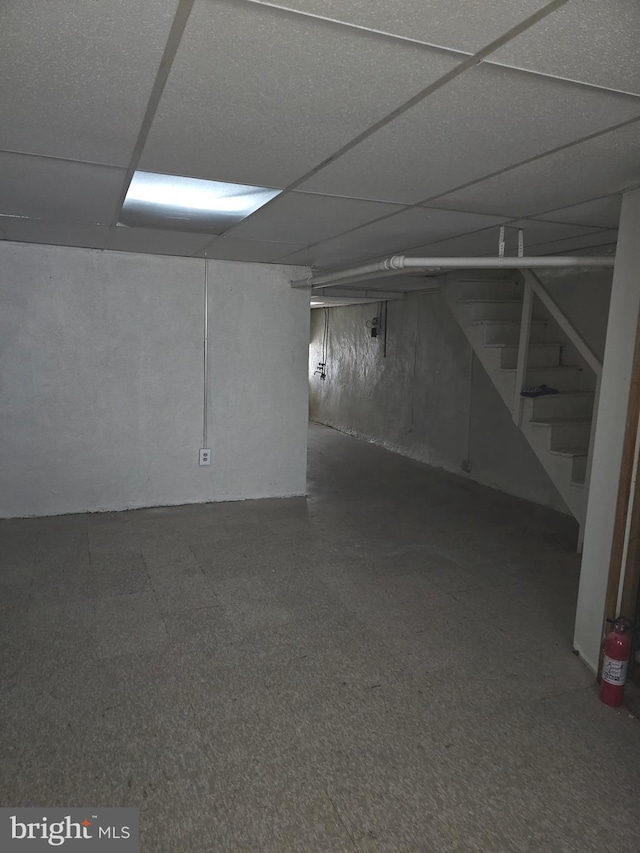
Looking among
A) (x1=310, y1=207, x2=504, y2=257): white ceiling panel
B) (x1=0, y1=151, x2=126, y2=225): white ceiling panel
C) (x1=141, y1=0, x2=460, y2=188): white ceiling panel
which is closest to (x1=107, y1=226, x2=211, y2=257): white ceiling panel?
(x1=0, y1=151, x2=126, y2=225): white ceiling panel

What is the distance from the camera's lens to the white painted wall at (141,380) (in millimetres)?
4438

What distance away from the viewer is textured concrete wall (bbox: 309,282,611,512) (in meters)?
5.39

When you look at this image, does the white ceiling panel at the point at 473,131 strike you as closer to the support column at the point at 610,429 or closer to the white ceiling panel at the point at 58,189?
the support column at the point at 610,429

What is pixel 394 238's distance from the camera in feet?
12.2

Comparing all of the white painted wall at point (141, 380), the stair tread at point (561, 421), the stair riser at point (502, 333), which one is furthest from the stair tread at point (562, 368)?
the white painted wall at point (141, 380)

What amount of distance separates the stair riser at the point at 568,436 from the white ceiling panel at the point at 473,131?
2371mm

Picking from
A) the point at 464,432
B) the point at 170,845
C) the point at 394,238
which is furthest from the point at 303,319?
the point at 170,845

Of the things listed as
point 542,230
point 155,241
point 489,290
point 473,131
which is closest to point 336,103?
point 473,131

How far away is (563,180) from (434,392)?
4.66 m

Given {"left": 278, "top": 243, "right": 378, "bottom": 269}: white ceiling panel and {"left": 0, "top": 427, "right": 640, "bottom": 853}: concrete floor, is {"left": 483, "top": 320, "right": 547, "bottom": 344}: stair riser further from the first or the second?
{"left": 0, "top": 427, "right": 640, "bottom": 853}: concrete floor

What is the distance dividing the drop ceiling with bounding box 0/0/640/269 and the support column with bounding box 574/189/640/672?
0.90 feet

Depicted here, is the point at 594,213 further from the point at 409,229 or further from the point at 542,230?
the point at 409,229

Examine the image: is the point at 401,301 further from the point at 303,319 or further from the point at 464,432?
the point at 303,319

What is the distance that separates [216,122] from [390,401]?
6.25 metres
